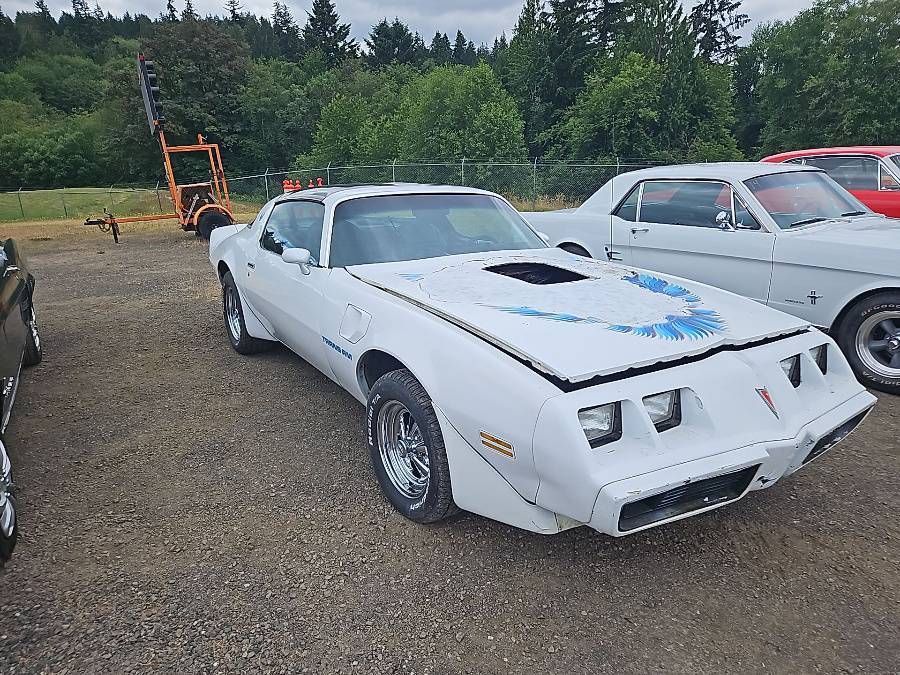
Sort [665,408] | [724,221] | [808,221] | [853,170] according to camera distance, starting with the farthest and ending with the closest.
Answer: [853,170]
[724,221]
[808,221]
[665,408]

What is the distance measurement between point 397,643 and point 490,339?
1163mm

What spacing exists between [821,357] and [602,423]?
1.32 meters

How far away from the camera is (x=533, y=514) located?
2.18m

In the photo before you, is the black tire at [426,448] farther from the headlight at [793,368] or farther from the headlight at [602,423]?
the headlight at [793,368]

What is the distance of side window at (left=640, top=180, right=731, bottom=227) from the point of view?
16.5 ft

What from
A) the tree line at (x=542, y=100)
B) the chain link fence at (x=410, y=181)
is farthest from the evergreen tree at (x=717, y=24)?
the chain link fence at (x=410, y=181)

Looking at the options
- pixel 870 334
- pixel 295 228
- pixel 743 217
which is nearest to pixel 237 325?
pixel 295 228

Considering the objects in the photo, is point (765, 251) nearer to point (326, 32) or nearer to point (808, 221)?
point (808, 221)

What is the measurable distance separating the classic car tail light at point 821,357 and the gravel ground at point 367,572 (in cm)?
69

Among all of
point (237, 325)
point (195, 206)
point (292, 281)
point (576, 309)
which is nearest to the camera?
point (576, 309)

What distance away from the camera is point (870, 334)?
4207 mm

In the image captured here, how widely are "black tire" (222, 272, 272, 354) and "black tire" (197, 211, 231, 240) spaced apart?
903 centimetres

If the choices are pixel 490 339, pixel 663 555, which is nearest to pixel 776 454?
pixel 663 555

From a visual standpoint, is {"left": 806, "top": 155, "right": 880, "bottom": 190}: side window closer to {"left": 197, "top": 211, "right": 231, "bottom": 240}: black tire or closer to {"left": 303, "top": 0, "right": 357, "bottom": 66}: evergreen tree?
{"left": 197, "top": 211, "right": 231, "bottom": 240}: black tire
